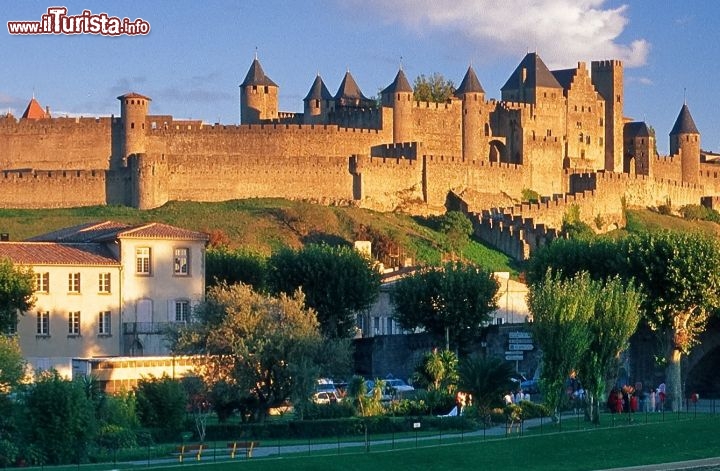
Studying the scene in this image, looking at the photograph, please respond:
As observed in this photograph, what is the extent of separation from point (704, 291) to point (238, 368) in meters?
15.1

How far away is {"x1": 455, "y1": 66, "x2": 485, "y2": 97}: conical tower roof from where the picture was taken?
10694cm

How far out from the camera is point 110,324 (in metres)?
55.1

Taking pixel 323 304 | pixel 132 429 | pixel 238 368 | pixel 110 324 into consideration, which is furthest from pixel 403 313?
pixel 132 429

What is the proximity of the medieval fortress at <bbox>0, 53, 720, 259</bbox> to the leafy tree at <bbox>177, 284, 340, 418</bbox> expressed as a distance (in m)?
47.4

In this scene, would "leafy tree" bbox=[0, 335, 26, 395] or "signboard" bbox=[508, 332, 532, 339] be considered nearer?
"leafy tree" bbox=[0, 335, 26, 395]

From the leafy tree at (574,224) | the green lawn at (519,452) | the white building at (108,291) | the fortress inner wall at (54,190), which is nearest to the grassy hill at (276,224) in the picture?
the fortress inner wall at (54,190)

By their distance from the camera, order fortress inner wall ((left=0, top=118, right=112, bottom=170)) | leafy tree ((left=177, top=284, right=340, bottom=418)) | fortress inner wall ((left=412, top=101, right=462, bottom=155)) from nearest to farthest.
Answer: leafy tree ((left=177, top=284, right=340, bottom=418)), fortress inner wall ((left=0, top=118, right=112, bottom=170)), fortress inner wall ((left=412, top=101, right=462, bottom=155))

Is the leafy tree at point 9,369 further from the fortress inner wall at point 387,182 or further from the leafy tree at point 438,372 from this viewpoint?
the fortress inner wall at point 387,182

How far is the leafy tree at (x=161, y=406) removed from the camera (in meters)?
40.2

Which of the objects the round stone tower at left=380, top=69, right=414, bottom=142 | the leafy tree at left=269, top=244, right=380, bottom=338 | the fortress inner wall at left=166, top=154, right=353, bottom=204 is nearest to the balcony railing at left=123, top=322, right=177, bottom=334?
the leafy tree at left=269, top=244, right=380, bottom=338

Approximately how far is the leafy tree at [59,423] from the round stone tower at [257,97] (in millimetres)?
72753

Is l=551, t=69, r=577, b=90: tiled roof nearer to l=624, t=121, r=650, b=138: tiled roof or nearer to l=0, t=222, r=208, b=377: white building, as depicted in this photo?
l=624, t=121, r=650, b=138: tiled roof

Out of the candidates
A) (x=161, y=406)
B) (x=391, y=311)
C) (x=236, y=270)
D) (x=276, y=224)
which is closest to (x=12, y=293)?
(x=161, y=406)

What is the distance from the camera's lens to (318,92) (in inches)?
4291
